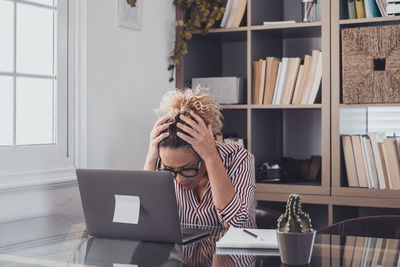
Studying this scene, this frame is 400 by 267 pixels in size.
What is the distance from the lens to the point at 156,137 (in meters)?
2.26

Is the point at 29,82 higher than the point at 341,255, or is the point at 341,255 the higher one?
the point at 29,82

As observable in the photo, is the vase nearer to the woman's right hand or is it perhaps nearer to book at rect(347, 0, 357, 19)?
the woman's right hand

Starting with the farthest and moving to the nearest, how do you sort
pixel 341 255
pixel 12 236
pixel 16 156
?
pixel 16 156 → pixel 12 236 → pixel 341 255

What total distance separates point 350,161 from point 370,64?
0.53 metres

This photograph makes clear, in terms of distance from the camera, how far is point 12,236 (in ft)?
6.39

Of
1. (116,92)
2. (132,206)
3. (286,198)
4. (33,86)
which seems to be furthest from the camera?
(286,198)

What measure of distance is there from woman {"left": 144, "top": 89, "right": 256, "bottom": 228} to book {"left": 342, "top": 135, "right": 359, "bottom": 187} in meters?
0.92

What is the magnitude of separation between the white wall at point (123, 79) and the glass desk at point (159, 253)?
96 centimetres

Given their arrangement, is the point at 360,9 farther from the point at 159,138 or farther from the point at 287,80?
the point at 159,138

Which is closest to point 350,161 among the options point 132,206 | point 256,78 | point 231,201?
point 256,78

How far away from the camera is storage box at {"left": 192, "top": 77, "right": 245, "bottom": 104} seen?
3354 mm

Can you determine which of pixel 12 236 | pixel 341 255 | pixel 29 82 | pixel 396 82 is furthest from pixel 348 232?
pixel 29 82

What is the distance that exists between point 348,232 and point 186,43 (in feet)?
5.23

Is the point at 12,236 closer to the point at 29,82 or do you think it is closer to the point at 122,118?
the point at 29,82
